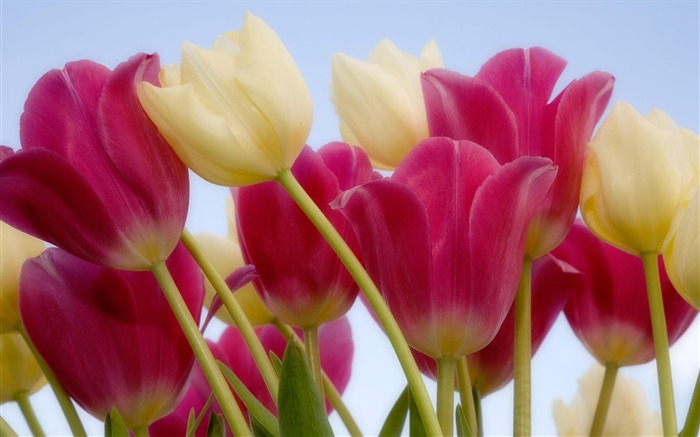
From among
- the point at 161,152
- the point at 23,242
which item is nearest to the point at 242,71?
the point at 161,152

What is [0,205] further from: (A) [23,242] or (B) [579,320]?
(B) [579,320]

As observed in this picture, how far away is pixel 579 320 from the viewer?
47cm

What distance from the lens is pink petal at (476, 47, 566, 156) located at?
39 cm

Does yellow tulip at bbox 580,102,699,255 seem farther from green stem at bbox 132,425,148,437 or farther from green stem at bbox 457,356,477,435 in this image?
green stem at bbox 132,425,148,437

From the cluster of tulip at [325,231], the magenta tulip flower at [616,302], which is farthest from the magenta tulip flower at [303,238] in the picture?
the magenta tulip flower at [616,302]

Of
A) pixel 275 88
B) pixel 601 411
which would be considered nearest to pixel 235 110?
pixel 275 88

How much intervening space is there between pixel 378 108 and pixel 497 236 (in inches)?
3.6

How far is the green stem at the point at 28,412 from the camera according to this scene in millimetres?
449

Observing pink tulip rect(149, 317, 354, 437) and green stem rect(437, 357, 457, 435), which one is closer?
green stem rect(437, 357, 457, 435)

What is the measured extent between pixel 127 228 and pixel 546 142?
160 millimetres

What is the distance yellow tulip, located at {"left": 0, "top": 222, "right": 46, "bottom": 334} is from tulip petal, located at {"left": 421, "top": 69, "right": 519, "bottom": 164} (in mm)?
178

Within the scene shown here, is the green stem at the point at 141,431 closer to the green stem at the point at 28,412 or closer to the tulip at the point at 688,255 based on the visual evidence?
the green stem at the point at 28,412

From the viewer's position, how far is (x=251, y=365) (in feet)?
1.59

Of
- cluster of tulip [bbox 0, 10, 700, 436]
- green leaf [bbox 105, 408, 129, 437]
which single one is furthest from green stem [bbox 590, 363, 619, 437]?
green leaf [bbox 105, 408, 129, 437]
